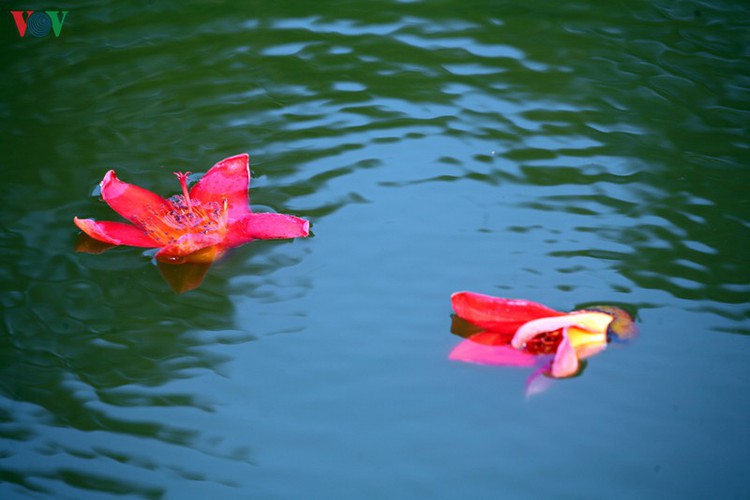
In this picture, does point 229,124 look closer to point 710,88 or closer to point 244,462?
point 244,462

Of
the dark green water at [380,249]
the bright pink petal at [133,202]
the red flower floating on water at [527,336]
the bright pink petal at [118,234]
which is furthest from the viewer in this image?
the bright pink petal at [133,202]

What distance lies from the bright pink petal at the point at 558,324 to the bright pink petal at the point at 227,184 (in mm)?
944

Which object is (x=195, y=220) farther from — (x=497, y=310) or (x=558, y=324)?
(x=558, y=324)

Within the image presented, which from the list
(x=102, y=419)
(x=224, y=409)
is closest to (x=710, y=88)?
(x=224, y=409)

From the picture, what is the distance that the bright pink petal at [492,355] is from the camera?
2.08m

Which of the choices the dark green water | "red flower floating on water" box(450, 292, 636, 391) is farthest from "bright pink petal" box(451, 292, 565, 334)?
the dark green water

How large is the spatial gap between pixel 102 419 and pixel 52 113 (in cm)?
145

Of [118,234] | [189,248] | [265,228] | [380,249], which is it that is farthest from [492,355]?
[118,234]

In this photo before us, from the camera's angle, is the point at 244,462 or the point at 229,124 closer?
the point at 244,462

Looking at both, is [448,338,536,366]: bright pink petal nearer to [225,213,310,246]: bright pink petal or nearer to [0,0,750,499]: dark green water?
[0,0,750,499]: dark green water

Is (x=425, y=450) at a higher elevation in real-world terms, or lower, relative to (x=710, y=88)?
lower

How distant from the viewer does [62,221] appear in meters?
2.59

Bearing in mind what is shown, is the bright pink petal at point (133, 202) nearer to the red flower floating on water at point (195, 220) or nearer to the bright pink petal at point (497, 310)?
the red flower floating on water at point (195, 220)

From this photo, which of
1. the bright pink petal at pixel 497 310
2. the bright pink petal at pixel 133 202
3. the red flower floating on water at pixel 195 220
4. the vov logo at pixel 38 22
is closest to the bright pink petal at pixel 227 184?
the red flower floating on water at pixel 195 220
